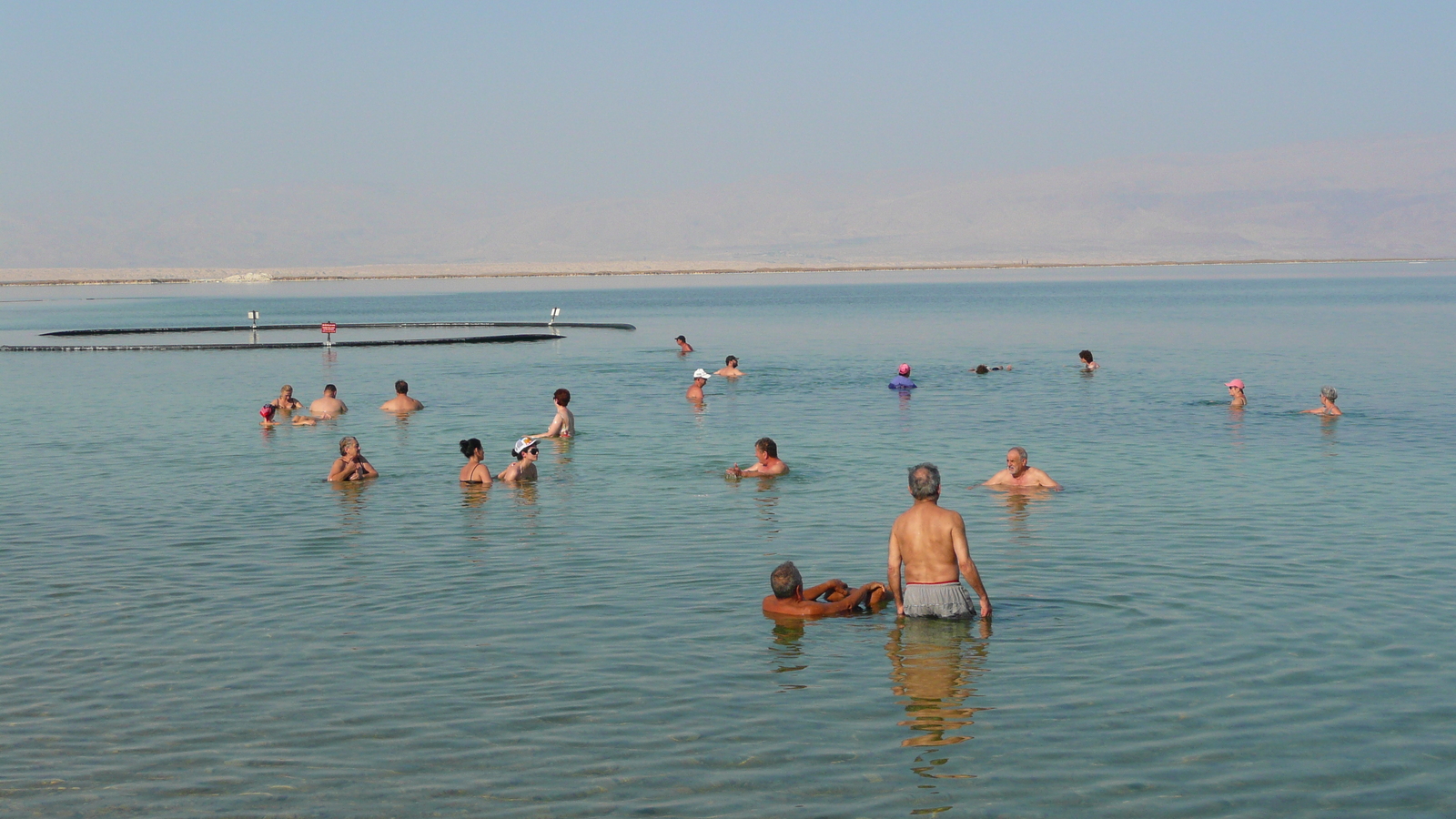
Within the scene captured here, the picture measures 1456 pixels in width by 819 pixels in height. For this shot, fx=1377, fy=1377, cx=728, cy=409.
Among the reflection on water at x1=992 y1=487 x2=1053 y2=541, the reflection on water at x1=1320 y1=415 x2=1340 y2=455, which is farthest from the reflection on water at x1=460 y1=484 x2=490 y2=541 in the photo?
the reflection on water at x1=1320 y1=415 x2=1340 y2=455

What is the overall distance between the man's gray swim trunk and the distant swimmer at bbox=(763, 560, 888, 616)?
80 centimetres

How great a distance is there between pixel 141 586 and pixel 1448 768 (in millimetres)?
12608

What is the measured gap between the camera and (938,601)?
12516 mm

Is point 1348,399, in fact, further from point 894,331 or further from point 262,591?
point 894,331

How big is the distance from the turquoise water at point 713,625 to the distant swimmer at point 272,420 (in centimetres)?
92

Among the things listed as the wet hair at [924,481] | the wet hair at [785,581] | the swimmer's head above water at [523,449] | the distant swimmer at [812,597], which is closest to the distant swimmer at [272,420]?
the swimmer's head above water at [523,449]

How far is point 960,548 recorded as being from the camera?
1208 centimetres

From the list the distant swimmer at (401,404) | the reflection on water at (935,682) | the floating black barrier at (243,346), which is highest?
the floating black barrier at (243,346)

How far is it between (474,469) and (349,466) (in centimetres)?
204

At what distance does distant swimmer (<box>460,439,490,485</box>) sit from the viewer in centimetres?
2167

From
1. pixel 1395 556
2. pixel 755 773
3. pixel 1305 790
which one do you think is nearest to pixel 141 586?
pixel 755 773

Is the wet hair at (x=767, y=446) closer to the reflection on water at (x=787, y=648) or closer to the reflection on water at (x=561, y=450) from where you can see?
the reflection on water at (x=561, y=450)

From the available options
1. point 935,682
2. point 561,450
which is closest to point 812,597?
point 935,682

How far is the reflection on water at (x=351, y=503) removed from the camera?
18.6 metres
